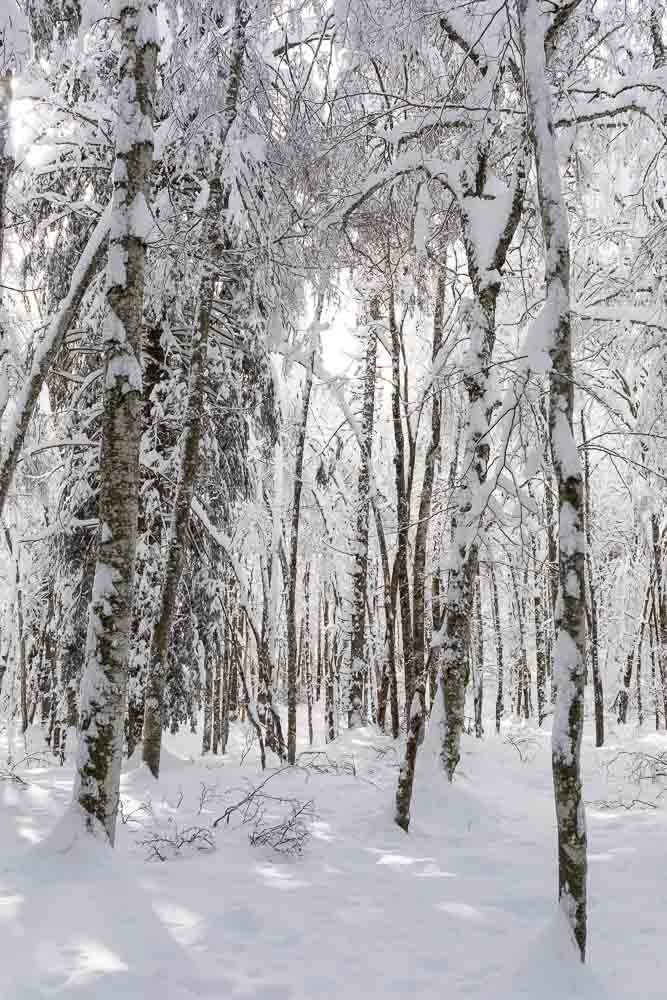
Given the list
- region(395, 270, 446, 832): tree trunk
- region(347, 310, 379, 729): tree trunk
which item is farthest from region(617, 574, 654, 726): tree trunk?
region(395, 270, 446, 832): tree trunk

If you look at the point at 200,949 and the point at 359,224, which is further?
the point at 359,224

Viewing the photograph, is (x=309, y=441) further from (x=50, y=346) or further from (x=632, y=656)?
(x=632, y=656)

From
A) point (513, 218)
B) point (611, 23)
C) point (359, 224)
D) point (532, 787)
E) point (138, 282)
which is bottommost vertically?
point (532, 787)

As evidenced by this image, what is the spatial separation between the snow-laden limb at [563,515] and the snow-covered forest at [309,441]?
14 millimetres

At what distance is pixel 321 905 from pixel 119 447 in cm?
295

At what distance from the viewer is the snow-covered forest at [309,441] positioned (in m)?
3.58

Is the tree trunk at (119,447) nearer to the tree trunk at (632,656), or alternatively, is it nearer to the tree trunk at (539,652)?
the tree trunk at (632,656)

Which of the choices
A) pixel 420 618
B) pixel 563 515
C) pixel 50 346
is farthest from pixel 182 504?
pixel 563 515

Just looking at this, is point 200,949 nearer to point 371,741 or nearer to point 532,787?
point 532,787

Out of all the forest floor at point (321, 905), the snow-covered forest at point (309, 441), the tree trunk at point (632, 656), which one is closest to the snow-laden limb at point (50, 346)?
the snow-covered forest at point (309, 441)

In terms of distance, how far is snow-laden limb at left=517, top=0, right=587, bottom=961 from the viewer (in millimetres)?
3453

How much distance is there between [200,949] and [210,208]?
6604 mm

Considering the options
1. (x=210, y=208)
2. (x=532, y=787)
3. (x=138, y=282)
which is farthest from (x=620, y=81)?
(x=532, y=787)

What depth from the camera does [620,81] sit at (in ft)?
20.9
